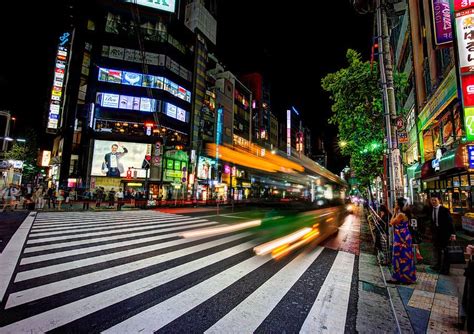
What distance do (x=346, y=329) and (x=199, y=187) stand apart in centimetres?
4210

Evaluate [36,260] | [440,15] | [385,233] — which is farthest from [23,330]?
[440,15]

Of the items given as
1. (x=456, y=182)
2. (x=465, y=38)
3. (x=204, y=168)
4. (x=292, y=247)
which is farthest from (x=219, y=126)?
(x=465, y=38)

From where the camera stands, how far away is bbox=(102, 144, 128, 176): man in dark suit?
35312mm

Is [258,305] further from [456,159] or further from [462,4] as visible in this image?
[456,159]

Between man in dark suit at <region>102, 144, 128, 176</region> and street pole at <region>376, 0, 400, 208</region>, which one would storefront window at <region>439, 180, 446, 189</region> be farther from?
man in dark suit at <region>102, 144, 128, 176</region>

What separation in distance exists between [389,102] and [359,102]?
5.93 metres

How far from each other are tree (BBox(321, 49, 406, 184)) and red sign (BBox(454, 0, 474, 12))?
3399 mm

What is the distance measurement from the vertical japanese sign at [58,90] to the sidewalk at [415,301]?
47.1m

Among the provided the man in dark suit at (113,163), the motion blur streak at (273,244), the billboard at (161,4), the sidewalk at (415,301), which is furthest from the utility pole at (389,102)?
the billboard at (161,4)

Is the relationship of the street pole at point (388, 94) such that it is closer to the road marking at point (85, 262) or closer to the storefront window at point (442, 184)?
the road marking at point (85, 262)

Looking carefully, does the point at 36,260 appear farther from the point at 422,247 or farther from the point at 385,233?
the point at 422,247

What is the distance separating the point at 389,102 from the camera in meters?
6.54

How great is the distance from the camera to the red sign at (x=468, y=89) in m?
6.80

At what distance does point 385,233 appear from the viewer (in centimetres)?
698
